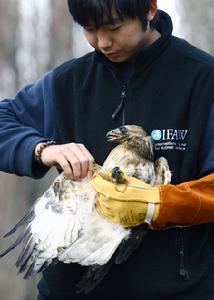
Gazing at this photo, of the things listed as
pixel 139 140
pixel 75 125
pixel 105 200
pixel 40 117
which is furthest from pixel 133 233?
pixel 40 117

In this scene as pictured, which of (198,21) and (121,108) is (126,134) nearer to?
(121,108)

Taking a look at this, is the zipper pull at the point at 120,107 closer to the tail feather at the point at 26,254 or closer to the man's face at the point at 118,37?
the man's face at the point at 118,37

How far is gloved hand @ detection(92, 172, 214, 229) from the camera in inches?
66.2

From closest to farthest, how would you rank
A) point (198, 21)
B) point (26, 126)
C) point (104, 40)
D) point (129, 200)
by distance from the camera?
point (129, 200) → point (104, 40) → point (26, 126) → point (198, 21)

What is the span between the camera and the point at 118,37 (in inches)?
69.9

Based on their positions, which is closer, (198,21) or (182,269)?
(182,269)

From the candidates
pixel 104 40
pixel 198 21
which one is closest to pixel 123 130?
pixel 104 40

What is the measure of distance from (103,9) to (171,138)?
0.36m

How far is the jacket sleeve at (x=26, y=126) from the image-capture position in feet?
6.23

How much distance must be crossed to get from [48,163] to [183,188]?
36 cm

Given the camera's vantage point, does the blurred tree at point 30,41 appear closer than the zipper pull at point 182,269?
No

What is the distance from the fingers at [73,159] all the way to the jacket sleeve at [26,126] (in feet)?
0.37

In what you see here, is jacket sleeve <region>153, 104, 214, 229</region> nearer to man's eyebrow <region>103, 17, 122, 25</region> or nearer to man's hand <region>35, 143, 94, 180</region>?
man's hand <region>35, 143, 94, 180</region>

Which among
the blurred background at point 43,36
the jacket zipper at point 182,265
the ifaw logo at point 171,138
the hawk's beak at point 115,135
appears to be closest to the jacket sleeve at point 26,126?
the hawk's beak at point 115,135
